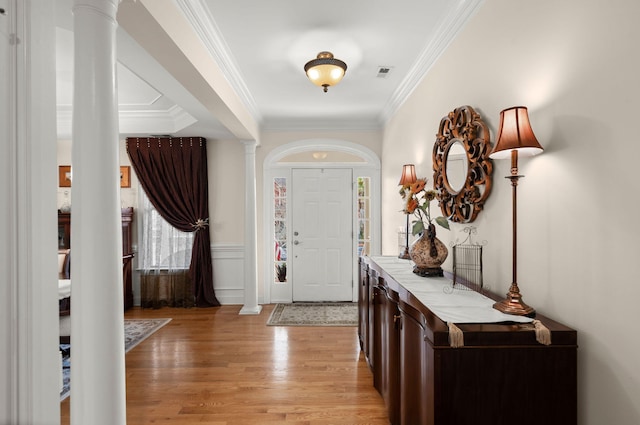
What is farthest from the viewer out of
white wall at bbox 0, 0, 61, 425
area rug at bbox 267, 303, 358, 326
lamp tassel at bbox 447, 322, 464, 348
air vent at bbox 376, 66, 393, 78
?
area rug at bbox 267, 303, 358, 326

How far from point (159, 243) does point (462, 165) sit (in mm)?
4437

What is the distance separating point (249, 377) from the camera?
2.99 metres

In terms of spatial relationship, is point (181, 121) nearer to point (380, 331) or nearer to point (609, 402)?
point (380, 331)

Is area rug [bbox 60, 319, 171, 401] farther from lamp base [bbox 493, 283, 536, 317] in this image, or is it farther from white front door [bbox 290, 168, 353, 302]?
lamp base [bbox 493, 283, 536, 317]

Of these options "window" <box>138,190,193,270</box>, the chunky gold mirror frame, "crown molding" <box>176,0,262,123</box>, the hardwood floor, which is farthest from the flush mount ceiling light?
"window" <box>138,190,193,270</box>

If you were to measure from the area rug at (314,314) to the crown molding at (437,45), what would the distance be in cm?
268

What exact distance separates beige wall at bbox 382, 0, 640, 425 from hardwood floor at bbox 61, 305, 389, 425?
146 cm

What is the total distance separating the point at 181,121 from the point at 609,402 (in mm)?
4789

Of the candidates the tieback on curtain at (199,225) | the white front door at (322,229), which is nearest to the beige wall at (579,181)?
the white front door at (322,229)

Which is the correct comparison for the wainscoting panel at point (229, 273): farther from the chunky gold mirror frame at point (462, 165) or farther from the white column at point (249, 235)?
the chunky gold mirror frame at point (462, 165)

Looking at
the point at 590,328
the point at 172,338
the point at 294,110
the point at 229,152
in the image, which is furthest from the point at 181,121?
the point at 590,328

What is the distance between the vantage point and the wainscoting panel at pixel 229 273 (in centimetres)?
537

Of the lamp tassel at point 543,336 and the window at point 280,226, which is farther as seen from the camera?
the window at point 280,226

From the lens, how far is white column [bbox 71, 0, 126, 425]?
137cm
